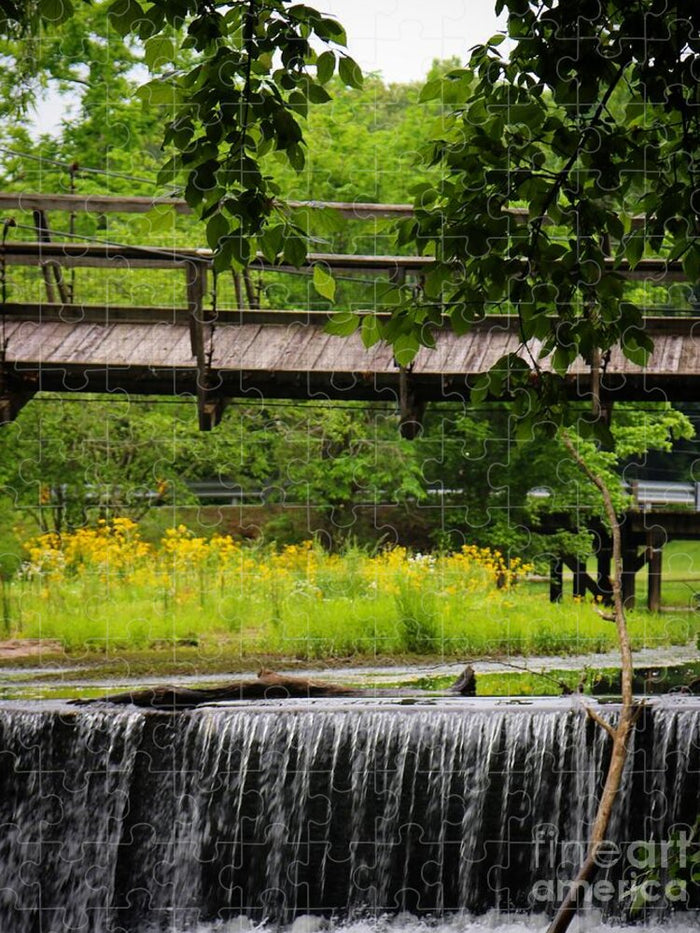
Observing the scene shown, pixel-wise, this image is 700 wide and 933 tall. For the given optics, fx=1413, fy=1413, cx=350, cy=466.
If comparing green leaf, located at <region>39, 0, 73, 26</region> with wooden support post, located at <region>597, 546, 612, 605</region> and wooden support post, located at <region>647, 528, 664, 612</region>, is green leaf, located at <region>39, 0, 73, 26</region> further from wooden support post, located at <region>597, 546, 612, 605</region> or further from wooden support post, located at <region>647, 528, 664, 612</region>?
wooden support post, located at <region>647, 528, 664, 612</region>

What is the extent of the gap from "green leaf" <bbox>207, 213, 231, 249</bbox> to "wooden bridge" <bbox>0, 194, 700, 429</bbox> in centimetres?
437

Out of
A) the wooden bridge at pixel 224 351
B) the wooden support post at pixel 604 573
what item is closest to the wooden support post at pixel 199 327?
the wooden bridge at pixel 224 351

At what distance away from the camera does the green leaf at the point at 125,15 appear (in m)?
3.33

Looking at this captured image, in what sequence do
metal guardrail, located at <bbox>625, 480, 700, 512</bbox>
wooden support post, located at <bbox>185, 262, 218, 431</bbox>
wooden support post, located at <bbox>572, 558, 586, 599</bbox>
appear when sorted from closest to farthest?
wooden support post, located at <bbox>185, 262, 218, 431</bbox>
wooden support post, located at <bbox>572, 558, 586, 599</bbox>
metal guardrail, located at <bbox>625, 480, 700, 512</bbox>

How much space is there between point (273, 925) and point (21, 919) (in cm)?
126

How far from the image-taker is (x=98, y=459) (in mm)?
10672

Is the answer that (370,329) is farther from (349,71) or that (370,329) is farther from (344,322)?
(349,71)

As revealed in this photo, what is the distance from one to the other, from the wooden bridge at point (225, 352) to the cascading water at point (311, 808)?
185 cm

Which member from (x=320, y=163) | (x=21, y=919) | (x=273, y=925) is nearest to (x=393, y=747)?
(x=273, y=925)

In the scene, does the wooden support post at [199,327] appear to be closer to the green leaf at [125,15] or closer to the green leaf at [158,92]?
the green leaf at [125,15]

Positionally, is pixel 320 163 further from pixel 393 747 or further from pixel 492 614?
pixel 393 747

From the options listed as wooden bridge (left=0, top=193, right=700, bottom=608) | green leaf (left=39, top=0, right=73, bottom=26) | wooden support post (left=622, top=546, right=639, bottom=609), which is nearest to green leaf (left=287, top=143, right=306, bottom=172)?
green leaf (left=39, top=0, right=73, bottom=26)

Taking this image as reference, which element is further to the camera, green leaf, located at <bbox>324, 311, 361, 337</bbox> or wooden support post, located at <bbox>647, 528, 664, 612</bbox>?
wooden support post, located at <bbox>647, 528, 664, 612</bbox>

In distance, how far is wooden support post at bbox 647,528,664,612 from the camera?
9531 mm
